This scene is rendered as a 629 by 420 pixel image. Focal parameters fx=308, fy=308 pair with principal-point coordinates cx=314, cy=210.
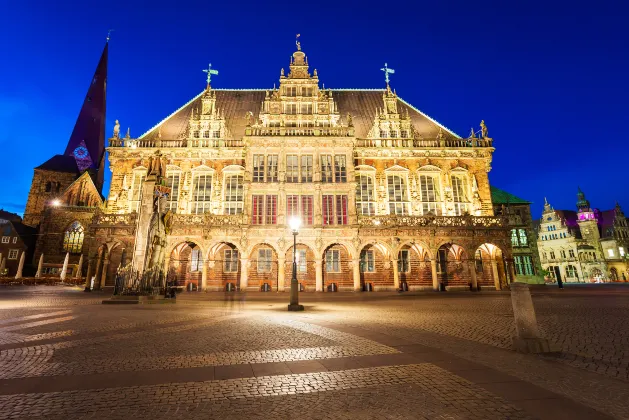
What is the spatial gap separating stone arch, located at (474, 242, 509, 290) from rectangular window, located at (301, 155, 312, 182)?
1641 cm

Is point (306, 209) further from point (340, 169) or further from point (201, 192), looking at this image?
point (201, 192)

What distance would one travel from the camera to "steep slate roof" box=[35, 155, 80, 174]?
54531mm

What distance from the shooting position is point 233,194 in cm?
3062

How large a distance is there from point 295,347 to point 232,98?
37.0 metres

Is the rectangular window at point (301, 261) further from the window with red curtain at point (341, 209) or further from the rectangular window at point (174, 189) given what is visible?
the rectangular window at point (174, 189)

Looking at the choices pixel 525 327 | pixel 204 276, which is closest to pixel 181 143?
pixel 204 276

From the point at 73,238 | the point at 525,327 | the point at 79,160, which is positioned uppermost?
the point at 79,160

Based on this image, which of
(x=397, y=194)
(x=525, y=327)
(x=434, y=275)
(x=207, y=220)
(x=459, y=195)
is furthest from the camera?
(x=459, y=195)

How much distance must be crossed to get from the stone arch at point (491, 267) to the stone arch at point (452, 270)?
3.62 feet

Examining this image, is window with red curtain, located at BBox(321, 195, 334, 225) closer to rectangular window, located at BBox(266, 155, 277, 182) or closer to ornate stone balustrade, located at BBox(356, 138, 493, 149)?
rectangular window, located at BBox(266, 155, 277, 182)

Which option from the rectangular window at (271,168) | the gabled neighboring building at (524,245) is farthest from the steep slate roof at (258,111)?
the gabled neighboring building at (524,245)

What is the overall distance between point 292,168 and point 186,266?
13.5m

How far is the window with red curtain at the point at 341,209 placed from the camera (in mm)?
27406

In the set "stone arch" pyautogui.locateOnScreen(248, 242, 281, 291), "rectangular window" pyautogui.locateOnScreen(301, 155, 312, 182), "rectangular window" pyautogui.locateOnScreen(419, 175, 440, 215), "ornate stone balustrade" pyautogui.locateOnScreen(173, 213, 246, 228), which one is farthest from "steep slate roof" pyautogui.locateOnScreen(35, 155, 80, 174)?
"rectangular window" pyautogui.locateOnScreen(419, 175, 440, 215)
